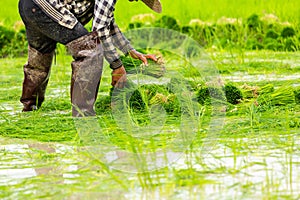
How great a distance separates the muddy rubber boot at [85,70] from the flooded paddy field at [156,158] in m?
0.12

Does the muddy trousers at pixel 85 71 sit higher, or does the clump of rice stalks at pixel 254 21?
the clump of rice stalks at pixel 254 21

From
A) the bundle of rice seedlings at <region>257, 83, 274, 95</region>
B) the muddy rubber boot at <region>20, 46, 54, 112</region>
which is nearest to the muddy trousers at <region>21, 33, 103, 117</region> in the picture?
the muddy rubber boot at <region>20, 46, 54, 112</region>

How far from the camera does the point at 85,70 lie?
15.0 ft

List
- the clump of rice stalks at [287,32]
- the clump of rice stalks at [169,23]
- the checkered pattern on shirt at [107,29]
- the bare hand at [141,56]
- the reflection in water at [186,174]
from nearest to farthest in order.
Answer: the reflection in water at [186,174]
the checkered pattern on shirt at [107,29]
the bare hand at [141,56]
the clump of rice stalks at [287,32]
the clump of rice stalks at [169,23]

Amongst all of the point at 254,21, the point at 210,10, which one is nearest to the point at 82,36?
the point at 254,21

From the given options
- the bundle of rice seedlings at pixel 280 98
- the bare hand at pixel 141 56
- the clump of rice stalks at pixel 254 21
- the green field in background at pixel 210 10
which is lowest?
the bundle of rice seedlings at pixel 280 98

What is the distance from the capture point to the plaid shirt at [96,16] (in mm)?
4430

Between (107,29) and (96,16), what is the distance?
0.36 feet

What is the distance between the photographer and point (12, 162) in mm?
3637

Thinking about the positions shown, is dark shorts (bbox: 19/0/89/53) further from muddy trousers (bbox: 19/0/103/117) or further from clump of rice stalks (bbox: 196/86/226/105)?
clump of rice stalks (bbox: 196/86/226/105)

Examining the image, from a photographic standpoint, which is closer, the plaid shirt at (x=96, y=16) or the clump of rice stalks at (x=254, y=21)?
the plaid shirt at (x=96, y=16)

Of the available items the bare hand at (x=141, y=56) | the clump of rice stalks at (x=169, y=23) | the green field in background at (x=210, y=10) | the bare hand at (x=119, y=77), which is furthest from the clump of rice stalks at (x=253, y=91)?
the clump of rice stalks at (x=169, y=23)

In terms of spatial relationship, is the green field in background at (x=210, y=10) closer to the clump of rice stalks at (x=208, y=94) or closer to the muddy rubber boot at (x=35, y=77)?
the clump of rice stalks at (x=208, y=94)

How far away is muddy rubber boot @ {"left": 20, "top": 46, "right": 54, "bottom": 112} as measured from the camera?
16.5ft
